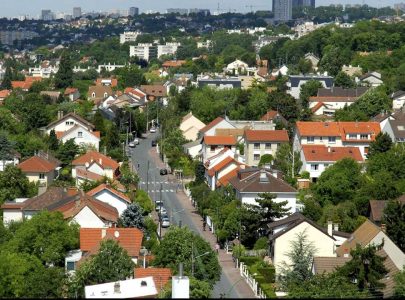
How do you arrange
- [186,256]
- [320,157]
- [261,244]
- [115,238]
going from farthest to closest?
[320,157]
[261,244]
[115,238]
[186,256]

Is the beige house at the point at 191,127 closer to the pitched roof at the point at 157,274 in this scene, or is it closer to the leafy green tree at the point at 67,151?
the leafy green tree at the point at 67,151

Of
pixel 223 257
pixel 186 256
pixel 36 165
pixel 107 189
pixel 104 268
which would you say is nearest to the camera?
pixel 104 268

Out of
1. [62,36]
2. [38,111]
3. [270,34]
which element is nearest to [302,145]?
[38,111]

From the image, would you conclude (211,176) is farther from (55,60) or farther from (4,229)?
(55,60)

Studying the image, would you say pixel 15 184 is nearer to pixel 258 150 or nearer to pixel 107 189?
pixel 107 189

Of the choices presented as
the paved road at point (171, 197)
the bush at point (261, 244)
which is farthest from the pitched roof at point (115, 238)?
the bush at point (261, 244)

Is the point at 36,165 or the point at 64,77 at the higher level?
the point at 36,165

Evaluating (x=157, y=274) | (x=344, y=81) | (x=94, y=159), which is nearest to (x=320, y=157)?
(x=94, y=159)
